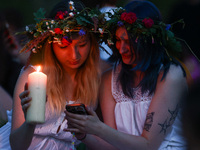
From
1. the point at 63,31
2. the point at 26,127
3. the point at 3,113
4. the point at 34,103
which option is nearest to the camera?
the point at 34,103

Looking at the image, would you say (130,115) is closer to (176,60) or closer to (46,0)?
(176,60)

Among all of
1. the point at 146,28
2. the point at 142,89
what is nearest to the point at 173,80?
the point at 142,89

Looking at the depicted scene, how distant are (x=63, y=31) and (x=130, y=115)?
1.00 metres

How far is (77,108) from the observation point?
2.31 meters

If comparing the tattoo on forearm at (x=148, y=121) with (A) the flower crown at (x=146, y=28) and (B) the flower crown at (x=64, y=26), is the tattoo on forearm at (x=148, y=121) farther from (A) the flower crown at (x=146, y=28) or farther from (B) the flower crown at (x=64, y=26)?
(B) the flower crown at (x=64, y=26)

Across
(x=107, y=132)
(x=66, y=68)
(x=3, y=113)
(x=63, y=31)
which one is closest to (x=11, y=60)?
(x=3, y=113)

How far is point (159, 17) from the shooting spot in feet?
8.77

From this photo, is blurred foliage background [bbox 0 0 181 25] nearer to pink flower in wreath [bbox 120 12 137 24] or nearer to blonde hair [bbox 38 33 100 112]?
blonde hair [bbox 38 33 100 112]

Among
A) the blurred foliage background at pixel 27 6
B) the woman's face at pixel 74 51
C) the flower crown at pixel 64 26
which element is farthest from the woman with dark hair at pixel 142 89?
the blurred foliage background at pixel 27 6

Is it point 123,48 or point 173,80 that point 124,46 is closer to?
point 123,48

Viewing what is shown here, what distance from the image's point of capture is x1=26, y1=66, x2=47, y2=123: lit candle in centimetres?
194

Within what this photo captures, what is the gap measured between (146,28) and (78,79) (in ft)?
3.05

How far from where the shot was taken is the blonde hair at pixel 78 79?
2873mm

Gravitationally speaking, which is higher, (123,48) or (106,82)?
(123,48)
